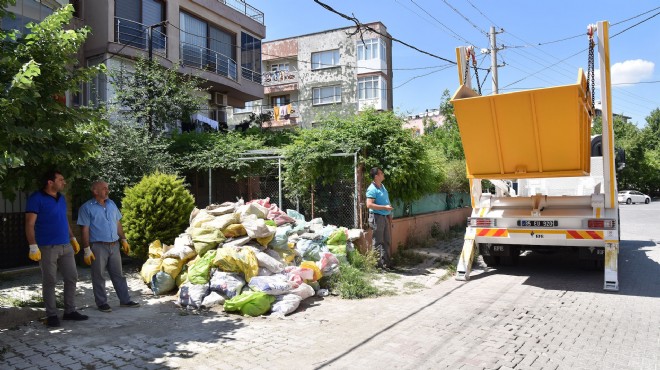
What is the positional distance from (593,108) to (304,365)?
7129 mm

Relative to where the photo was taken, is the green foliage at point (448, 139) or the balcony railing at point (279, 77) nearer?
the green foliage at point (448, 139)

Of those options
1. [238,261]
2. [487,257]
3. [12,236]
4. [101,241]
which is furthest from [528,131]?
[12,236]

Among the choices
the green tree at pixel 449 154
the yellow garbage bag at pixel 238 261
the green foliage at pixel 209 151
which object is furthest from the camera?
the green tree at pixel 449 154

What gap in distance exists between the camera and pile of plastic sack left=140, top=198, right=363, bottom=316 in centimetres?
598

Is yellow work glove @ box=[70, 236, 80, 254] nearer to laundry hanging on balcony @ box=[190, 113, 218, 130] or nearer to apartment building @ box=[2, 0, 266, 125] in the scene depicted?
apartment building @ box=[2, 0, 266, 125]

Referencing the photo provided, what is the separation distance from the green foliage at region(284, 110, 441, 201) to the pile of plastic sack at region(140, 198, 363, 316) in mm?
1488

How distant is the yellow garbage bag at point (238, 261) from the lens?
6.26 m

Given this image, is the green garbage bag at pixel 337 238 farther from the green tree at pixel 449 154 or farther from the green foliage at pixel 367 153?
the green tree at pixel 449 154

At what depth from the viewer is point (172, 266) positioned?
6.84 m

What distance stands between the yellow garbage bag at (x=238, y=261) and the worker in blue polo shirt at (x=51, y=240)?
1764 millimetres

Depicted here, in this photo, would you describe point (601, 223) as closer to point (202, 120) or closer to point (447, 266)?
point (447, 266)

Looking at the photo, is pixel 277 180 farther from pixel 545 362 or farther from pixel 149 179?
pixel 545 362

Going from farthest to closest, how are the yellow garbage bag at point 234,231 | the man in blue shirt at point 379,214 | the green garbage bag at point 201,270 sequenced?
the man in blue shirt at point 379,214 → the yellow garbage bag at point 234,231 → the green garbage bag at point 201,270

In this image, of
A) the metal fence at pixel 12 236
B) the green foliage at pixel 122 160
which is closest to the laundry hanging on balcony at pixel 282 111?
the green foliage at pixel 122 160
